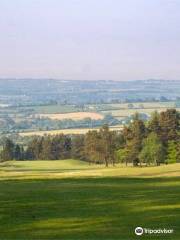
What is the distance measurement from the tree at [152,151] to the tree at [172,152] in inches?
40.6

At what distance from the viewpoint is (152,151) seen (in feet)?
284

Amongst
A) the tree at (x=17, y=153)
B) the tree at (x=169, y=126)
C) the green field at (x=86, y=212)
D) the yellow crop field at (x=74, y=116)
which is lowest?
the tree at (x=17, y=153)

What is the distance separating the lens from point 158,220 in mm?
17016

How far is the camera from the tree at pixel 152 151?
87.0m

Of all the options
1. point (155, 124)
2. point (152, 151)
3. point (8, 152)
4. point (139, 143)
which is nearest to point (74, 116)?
point (8, 152)

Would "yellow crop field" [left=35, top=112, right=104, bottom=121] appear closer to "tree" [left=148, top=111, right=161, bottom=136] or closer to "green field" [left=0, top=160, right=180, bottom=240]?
"tree" [left=148, top=111, right=161, bottom=136]

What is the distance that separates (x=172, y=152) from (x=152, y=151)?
3.37 m

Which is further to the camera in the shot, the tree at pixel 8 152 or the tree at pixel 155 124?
the tree at pixel 8 152

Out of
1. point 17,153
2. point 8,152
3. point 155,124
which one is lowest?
point 17,153

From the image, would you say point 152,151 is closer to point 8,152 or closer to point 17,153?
point 8,152

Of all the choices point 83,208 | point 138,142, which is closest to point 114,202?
point 83,208

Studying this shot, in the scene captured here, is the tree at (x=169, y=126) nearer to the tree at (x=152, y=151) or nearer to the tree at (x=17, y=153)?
the tree at (x=152, y=151)

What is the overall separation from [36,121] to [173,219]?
156981 mm

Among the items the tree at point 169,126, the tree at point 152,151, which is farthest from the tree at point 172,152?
the tree at point 169,126
